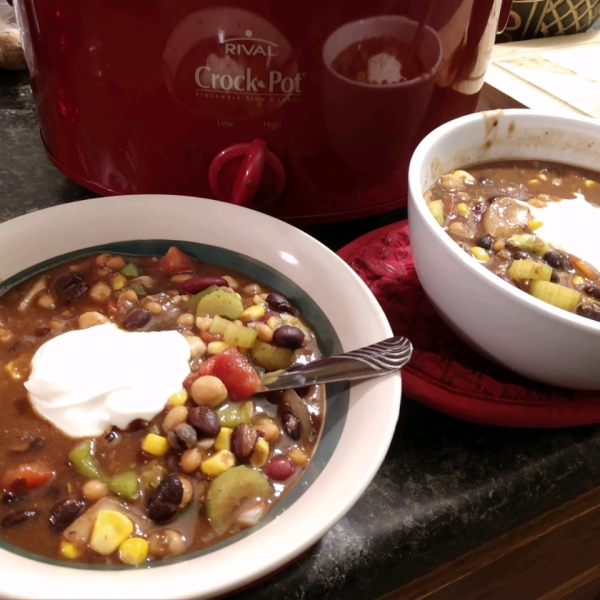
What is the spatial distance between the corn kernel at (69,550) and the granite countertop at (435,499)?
0.19 m

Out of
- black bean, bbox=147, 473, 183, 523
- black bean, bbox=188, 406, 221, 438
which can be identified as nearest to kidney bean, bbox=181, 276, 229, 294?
black bean, bbox=188, 406, 221, 438

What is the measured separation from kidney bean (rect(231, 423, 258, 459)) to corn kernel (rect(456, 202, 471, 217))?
1.68ft

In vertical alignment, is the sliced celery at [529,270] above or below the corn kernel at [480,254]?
above

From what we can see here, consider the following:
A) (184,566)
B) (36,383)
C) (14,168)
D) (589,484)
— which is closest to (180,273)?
(36,383)

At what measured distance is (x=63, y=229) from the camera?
907mm

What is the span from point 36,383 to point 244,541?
0.37 m

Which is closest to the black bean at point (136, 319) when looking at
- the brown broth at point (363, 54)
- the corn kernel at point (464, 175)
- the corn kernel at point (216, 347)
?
the corn kernel at point (216, 347)

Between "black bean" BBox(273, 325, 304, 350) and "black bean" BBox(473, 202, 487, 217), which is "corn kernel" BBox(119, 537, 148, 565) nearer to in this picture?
"black bean" BBox(273, 325, 304, 350)

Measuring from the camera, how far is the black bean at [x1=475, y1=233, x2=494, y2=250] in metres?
0.91

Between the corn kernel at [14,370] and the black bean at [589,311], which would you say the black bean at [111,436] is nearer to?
the corn kernel at [14,370]

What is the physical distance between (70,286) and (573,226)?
830 mm

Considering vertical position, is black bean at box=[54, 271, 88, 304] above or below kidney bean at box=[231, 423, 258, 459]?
above

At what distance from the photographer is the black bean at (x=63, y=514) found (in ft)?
2.09

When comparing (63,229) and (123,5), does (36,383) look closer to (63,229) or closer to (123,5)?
(63,229)
